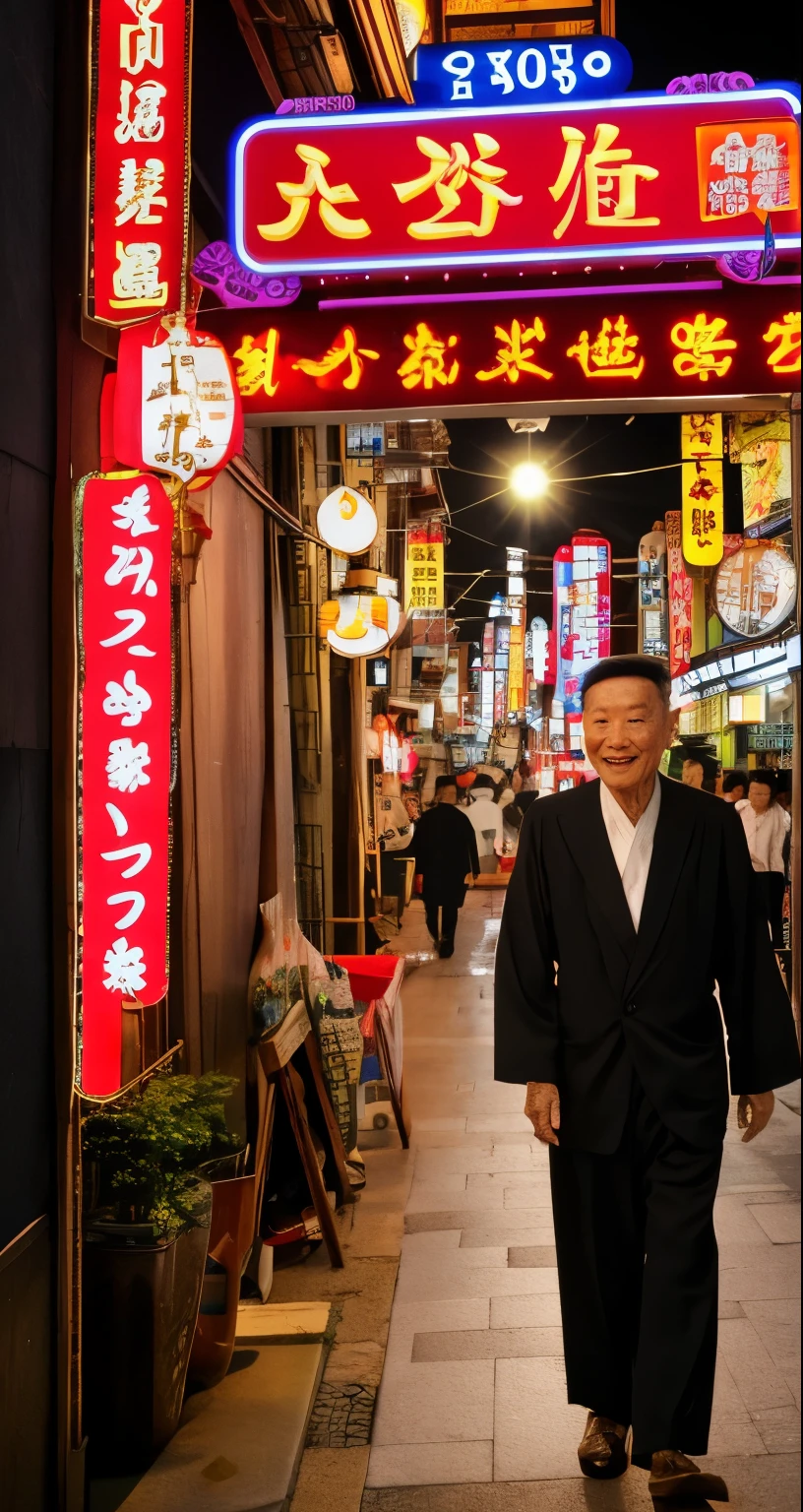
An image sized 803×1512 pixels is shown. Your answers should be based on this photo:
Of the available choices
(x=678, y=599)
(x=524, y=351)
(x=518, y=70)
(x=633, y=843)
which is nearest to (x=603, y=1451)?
(x=633, y=843)

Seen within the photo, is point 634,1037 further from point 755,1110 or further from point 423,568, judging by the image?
point 423,568

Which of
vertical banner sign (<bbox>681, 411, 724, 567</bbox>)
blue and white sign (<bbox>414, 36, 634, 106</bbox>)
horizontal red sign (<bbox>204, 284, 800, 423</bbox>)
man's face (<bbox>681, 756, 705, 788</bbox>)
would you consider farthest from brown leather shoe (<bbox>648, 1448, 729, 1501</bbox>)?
vertical banner sign (<bbox>681, 411, 724, 567</bbox>)

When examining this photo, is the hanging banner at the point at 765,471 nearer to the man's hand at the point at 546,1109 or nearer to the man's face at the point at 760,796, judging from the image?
the man's face at the point at 760,796

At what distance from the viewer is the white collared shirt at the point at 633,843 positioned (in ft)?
13.6

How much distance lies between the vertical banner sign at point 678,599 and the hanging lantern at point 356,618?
15.0 m

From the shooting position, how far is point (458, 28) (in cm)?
843

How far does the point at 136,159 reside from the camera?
13.4ft

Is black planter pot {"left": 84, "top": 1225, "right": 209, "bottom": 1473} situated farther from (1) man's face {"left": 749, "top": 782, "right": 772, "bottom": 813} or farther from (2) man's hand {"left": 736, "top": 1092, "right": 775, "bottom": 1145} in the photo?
(1) man's face {"left": 749, "top": 782, "right": 772, "bottom": 813}

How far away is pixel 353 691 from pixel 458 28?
688cm

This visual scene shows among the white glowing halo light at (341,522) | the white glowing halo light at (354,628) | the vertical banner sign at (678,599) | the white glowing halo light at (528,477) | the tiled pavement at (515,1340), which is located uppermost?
the white glowing halo light at (528,477)

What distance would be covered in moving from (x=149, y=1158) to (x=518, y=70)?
6041mm

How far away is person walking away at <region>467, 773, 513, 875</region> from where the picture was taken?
25.8 metres

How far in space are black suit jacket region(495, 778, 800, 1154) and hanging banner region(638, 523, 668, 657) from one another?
24572 mm

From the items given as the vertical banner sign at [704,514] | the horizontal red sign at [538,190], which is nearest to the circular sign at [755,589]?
the vertical banner sign at [704,514]
